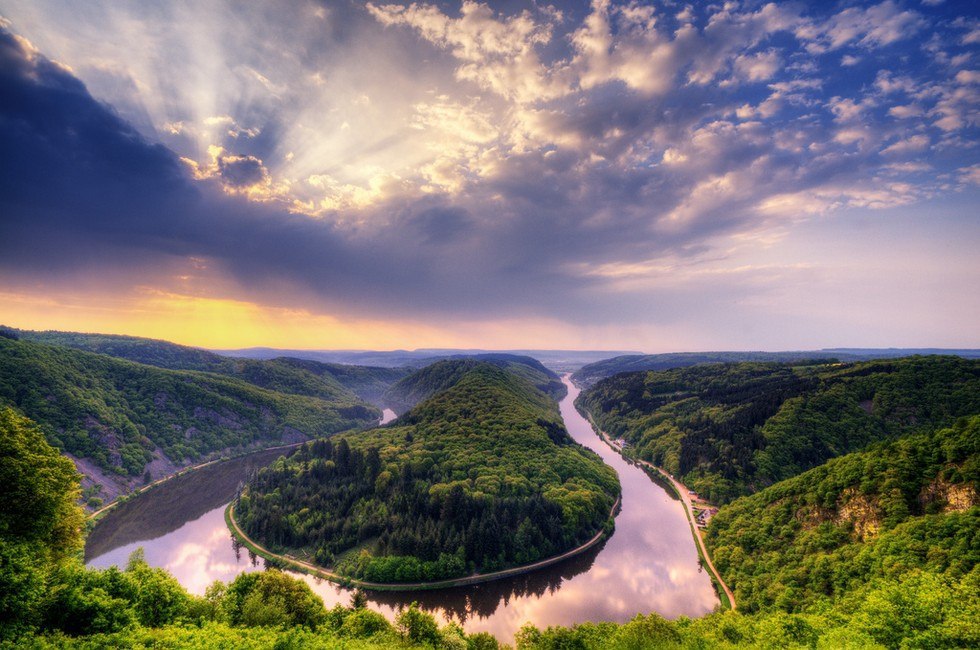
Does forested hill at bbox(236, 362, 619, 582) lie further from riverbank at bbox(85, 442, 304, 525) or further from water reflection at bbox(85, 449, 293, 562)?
riverbank at bbox(85, 442, 304, 525)

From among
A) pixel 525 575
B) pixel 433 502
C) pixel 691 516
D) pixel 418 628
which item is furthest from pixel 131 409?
pixel 691 516

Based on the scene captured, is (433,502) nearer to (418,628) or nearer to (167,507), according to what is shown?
(418,628)

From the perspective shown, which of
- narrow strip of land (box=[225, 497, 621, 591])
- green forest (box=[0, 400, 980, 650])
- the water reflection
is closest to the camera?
green forest (box=[0, 400, 980, 650])

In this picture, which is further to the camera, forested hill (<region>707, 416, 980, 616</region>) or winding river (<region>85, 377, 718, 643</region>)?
winding river (<region>85, 377, 718, 643</region>)

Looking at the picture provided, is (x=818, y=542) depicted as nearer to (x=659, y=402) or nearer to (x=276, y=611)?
(x=276, y=611)

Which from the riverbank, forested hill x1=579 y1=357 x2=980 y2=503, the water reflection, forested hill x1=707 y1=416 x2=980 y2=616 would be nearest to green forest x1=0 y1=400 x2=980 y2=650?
forested hill x1=707 y1=416 x2=980 y2=616

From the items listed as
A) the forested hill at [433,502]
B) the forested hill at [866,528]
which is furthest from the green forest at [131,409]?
the forested hill at [866,528]

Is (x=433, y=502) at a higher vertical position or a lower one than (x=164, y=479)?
higher

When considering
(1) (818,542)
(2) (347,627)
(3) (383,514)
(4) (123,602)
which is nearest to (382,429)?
(3) (383,514)
